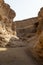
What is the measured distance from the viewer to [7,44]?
1405 cm

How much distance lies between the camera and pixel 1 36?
13.9 meters

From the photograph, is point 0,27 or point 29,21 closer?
point 0,27

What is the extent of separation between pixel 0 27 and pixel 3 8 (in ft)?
15.0

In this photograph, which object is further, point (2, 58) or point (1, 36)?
A: point (1, 36)

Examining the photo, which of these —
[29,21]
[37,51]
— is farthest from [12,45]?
[29,21]

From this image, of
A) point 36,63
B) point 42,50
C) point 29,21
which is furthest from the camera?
point 29,21

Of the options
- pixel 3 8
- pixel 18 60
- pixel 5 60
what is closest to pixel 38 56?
pixel 18 60

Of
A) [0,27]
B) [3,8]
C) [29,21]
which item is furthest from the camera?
[29,21]

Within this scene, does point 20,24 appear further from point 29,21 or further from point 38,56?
point 38,56

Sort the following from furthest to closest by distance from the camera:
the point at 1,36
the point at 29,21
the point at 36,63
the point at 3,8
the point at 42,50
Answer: the point at 29,21, the point at 3,8, the point at 1,36, the point at 42,50, the point at 36,63

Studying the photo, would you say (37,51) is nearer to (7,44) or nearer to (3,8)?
(7,44)

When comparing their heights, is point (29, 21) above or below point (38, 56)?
below

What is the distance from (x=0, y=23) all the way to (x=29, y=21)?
33.6m

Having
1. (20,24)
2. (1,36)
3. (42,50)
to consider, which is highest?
(42,50)
